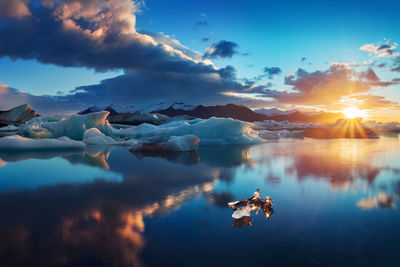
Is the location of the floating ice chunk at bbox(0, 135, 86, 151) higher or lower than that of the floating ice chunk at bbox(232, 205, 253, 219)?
higher

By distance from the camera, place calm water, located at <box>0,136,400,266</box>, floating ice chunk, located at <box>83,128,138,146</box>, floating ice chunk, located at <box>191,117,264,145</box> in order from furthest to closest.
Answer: floating ice chunk, located at <box>191,117,264,145</box>
floating ice chunk, located at <box>83,128,138,146</box>
calm water, located at <box>0,136,400,266</box>

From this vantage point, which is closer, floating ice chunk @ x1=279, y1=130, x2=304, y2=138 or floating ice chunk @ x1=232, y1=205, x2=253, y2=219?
floating ice chunk @ x1=232, y1=205, x2=253, y2=219

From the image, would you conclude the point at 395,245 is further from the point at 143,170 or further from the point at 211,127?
the point at 211,127

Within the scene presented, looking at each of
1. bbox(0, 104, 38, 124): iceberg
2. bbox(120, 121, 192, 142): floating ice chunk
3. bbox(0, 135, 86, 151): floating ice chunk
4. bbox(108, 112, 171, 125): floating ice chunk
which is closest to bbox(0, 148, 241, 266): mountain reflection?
bbox(0, 135, 86, 151): floating ice chunk

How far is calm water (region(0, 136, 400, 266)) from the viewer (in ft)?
6.75

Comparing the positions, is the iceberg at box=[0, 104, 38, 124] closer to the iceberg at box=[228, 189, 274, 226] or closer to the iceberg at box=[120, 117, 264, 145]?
the iceberg at box=[120, 117, 264, 145]

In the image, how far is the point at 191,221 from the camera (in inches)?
108

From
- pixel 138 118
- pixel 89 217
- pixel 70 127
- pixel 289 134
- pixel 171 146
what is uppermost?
pixel 138 118

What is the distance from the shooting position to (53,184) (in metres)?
4.56

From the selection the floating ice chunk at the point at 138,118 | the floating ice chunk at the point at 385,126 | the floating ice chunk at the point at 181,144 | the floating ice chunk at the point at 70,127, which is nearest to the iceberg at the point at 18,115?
the floating ice chunk at the point at 138,118

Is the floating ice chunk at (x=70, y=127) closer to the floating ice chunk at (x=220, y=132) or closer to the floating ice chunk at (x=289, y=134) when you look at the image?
the floating ice chunk at (x=220, y=132)

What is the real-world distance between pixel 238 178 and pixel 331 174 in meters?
2.19

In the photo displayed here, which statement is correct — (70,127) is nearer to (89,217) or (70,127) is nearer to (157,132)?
(157,132)

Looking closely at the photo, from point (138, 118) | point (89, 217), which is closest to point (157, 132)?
point (89, 217)
